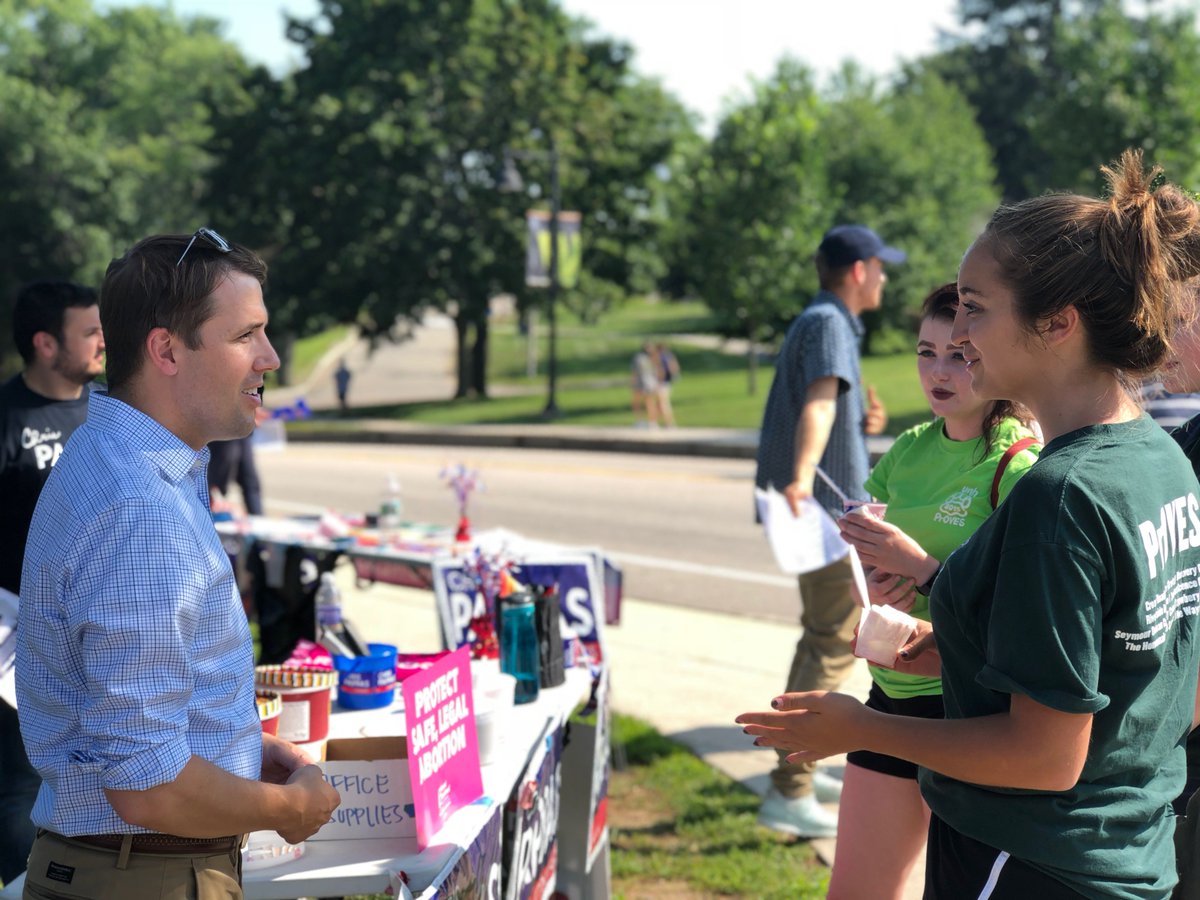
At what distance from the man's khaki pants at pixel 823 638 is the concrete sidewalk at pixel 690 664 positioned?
0.28 m

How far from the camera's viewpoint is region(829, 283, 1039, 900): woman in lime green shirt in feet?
9.32

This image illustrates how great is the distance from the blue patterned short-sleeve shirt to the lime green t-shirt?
1494mm

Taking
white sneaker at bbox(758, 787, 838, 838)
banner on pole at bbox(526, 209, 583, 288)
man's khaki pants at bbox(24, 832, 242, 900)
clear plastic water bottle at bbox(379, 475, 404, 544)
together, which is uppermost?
banner on pole at bbox(526, 209, 583, 288)

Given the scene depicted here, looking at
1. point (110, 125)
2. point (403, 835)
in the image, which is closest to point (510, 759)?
point (403, 835)

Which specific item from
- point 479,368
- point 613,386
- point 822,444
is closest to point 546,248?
point 479,368

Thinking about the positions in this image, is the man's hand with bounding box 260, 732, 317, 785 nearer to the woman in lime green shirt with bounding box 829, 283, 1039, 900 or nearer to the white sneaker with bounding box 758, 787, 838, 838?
the woman in lime green shirt with bounding box 829, 283, 1039, 900

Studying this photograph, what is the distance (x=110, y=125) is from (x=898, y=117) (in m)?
37.4

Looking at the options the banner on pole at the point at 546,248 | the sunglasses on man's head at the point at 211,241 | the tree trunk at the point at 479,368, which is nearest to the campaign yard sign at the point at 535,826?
the sunglasses on man's head at the point at 211,241

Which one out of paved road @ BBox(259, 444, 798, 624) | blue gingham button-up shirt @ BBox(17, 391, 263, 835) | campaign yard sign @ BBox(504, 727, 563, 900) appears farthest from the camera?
paved road @ BBox(259, 444, 798, 624)

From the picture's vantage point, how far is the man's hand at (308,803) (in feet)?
6.73

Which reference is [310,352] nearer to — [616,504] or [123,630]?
[616,504]

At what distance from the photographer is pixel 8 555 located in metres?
3.92

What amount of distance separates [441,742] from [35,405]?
7.16 ft

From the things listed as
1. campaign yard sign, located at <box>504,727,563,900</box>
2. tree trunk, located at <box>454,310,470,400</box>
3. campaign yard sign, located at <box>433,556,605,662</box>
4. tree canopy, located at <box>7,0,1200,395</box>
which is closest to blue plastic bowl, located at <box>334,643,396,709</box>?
campaign yard sign, located at <box>504,727,563,900</box>
